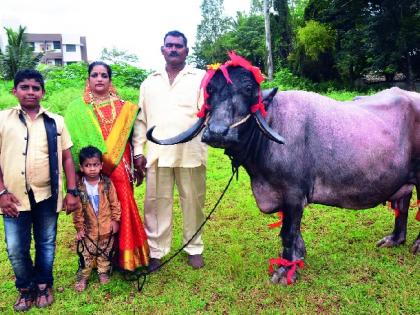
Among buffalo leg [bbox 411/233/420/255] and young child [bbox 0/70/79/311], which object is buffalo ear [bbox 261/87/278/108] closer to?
young child [bbox 0/70/79/311]

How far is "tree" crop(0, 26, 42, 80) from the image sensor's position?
54.5 feet

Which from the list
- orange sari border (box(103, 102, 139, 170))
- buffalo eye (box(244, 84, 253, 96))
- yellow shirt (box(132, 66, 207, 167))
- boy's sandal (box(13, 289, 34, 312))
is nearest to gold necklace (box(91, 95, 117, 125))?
orange sari border (box(103, 102, 139, 170))

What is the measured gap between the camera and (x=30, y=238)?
9.80 feet

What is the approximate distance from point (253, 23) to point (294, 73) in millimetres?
15699

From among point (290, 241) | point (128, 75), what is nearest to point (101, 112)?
point (290, 241)

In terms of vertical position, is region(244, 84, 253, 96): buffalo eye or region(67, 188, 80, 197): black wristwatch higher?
region(244, 84, 253, 96): buffalo eye

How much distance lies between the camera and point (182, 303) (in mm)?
3086

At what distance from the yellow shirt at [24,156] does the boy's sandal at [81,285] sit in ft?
2.80

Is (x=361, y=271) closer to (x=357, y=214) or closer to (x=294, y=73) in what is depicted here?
(x=357, y=214)

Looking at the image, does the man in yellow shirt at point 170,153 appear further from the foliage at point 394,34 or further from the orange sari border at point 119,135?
the foliage at point 394,34

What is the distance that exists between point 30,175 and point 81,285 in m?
1.04

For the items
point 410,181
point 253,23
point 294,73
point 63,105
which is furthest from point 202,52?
point 410,181

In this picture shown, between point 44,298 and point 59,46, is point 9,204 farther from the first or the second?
point 59,46

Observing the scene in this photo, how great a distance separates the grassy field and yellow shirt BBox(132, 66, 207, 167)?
3.15 feet
